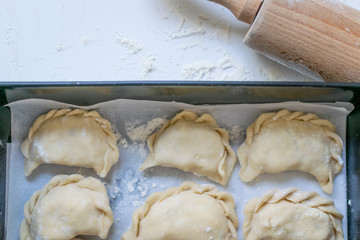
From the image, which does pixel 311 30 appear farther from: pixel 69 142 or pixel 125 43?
pixel 69 142

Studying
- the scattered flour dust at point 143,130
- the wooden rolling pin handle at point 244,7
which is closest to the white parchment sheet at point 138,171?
the scattered flour dust at point 143,130

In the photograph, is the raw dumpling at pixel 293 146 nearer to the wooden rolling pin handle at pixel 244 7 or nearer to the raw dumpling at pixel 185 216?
the raw dumpling at pixel 185 216

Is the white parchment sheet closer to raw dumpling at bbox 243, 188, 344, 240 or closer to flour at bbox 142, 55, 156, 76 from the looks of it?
raw dumpling at bbox 243, 188, 344, 240

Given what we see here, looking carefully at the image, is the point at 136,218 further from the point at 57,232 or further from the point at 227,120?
the point at 227,120

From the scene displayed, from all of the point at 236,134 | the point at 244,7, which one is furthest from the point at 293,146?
the point at 244,7

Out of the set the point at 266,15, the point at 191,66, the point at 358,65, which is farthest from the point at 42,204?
the point at 358,65

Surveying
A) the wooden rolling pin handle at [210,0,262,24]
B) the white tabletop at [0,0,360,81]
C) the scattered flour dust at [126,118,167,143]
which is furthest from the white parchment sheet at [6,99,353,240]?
the wooden rolling pin handle at [210,0,262,24]
